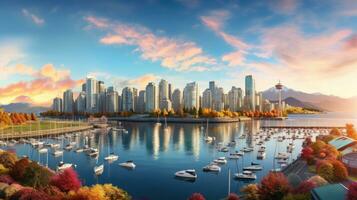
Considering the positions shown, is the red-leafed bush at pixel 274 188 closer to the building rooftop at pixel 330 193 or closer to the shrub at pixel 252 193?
the shrub at pixel 252 193

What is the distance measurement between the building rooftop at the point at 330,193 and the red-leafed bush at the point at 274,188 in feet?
9.91

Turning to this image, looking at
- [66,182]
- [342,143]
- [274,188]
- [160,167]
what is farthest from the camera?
[160,167]

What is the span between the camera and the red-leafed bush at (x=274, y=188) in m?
23.6

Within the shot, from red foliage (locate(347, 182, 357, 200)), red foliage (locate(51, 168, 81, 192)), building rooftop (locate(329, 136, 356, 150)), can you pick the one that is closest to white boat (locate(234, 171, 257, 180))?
building rooftop (locate(329, 136, 356, 150))

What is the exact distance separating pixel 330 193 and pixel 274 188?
4.43 meters

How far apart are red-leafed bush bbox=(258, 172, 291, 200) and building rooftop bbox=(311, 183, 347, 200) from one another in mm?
3021

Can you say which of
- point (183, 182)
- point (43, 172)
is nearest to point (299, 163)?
point (183, 182)

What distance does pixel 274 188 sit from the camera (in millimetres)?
23641

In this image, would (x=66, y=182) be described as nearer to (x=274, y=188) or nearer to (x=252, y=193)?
(x=252, y=193)

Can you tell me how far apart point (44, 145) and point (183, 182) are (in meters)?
40.6

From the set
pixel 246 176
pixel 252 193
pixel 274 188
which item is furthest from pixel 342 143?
pixel 274 188

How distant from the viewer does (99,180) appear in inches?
1610

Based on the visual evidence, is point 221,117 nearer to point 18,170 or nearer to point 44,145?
point 44,145

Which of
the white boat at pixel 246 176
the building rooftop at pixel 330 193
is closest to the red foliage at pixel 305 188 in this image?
the building rooftop at pixel 330 193
